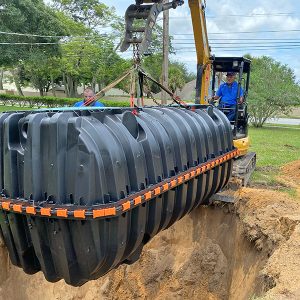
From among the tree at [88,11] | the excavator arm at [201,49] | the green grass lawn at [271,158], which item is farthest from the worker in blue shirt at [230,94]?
the tree at [88,11]

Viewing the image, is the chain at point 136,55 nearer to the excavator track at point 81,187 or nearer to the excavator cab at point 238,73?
the excavator track at point 81,187

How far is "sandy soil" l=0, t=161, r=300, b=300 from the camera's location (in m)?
6.36

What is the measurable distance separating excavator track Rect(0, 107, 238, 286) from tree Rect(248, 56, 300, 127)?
25.9 meters

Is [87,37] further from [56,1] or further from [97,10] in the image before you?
[56,1]

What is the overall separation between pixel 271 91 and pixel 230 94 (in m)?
21.0

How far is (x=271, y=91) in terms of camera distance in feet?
96.4

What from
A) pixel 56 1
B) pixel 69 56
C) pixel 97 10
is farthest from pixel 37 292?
pixel 56 1

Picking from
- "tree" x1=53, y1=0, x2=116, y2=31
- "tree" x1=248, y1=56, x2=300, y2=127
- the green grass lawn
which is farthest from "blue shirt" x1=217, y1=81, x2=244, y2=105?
"tree" x1=53, y1=0, x2=116, y2=31

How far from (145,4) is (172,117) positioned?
7.20 ft

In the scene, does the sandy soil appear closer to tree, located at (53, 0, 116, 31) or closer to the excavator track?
the excavator track

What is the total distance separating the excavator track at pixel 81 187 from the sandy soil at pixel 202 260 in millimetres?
2325

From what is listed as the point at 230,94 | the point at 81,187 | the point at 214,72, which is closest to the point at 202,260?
the point at 230,94

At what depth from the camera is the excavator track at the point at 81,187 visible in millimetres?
3568

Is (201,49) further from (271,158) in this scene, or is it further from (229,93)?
(271,158)
